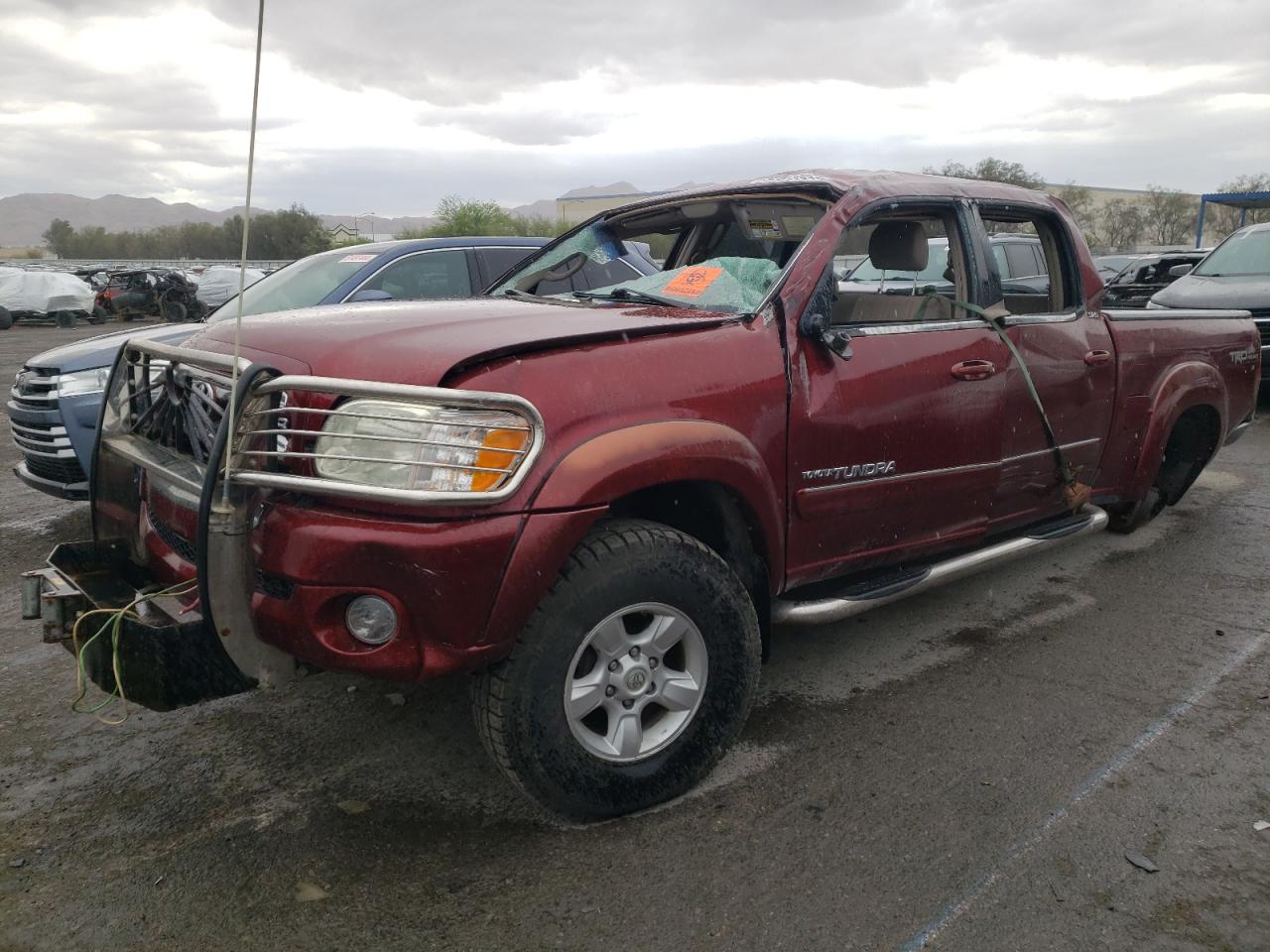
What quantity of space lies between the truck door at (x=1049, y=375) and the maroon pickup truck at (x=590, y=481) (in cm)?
2

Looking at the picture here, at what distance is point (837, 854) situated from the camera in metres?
2.53

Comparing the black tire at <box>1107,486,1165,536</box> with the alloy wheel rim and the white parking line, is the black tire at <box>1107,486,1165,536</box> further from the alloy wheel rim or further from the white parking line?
the alloy wheel rim

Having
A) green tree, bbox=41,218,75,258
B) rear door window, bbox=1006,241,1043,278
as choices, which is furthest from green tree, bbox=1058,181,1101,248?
green tree, bbox=41,218,75,258

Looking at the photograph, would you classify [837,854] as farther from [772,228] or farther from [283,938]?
[772,228]

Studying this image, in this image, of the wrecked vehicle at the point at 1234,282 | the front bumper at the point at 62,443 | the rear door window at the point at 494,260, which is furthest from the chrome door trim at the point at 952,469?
the wrecked vehicle at the point at 1234,282

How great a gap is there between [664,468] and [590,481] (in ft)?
0.84

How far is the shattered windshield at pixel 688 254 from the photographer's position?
3.26 m

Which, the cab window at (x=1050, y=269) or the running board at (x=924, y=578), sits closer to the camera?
the running board at (x=924, y=578)

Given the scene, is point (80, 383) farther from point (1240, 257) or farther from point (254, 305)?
point (1240, 257)

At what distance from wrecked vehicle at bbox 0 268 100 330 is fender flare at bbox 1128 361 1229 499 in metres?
27.2

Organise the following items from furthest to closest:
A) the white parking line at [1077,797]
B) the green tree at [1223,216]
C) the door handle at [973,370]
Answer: the green tree at [1223,216] → the door handle at [973,370] → the white parking line at [1077,797]

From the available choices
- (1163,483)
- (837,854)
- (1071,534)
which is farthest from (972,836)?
(1163,483)

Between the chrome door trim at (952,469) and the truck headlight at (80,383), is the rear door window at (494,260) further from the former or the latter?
the chrome door trim at (952,469)

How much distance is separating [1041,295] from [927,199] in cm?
109
